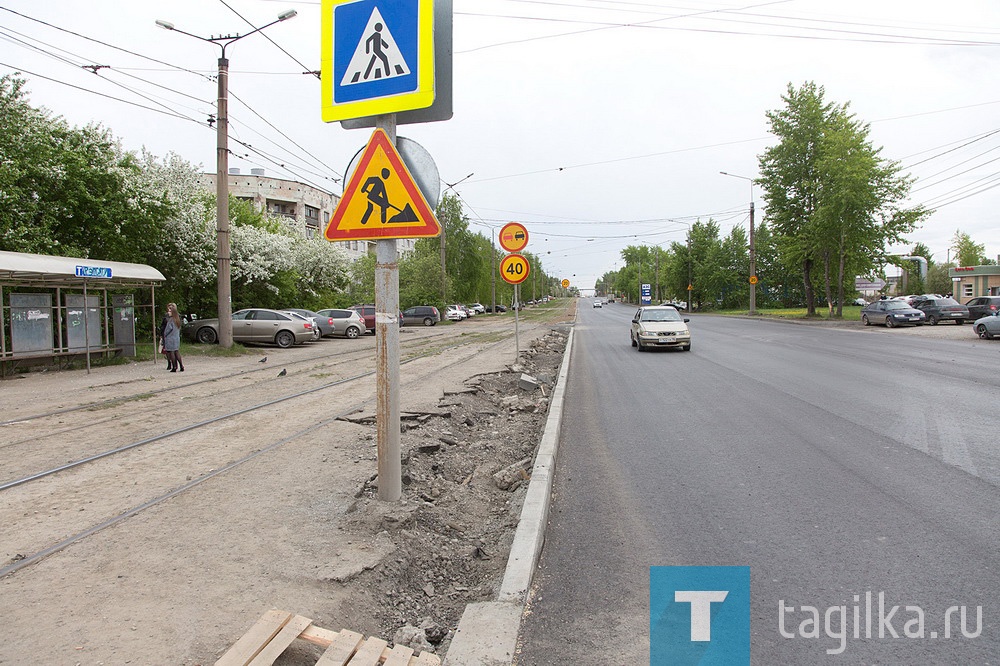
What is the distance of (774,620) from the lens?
10.4ft

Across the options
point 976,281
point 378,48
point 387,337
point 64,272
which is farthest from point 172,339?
point 976,281

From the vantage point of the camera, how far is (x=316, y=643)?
9.25 feet

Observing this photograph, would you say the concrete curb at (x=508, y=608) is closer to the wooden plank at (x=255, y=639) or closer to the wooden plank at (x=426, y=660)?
the wooden plank at (x=426, y=660)

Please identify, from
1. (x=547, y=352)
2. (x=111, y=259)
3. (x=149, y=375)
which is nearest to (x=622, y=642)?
(x=149, y=375)

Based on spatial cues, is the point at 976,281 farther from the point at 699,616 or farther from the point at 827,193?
the point at 699,616

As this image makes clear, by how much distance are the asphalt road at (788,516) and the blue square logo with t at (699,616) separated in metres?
0.07

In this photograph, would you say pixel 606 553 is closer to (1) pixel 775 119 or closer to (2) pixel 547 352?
(2) pixel 547 352

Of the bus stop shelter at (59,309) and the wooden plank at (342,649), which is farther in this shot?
the bus stop shelter at (59,309)

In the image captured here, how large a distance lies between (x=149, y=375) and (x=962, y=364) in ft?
61.9

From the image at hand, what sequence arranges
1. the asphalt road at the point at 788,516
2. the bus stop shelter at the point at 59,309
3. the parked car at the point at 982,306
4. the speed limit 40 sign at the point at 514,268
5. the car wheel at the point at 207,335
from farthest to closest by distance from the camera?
the parked car at the point at 982,306 < the car wheel at the point at 207,335 < the speed limit 40 sign at the point at 514,268 < the bus stop shelter at the point at 59,309 < the asphalt road at the point at 788,516

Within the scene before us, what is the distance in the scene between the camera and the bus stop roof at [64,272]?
42.5 ft

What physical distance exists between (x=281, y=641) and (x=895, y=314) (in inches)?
1395

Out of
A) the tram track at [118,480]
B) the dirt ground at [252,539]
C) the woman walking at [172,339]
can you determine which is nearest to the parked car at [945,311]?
the dirt ground at [252,539]

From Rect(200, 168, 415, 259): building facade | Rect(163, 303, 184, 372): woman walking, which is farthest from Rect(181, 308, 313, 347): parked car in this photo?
Rect(200, 168, 415, 259): building facade
